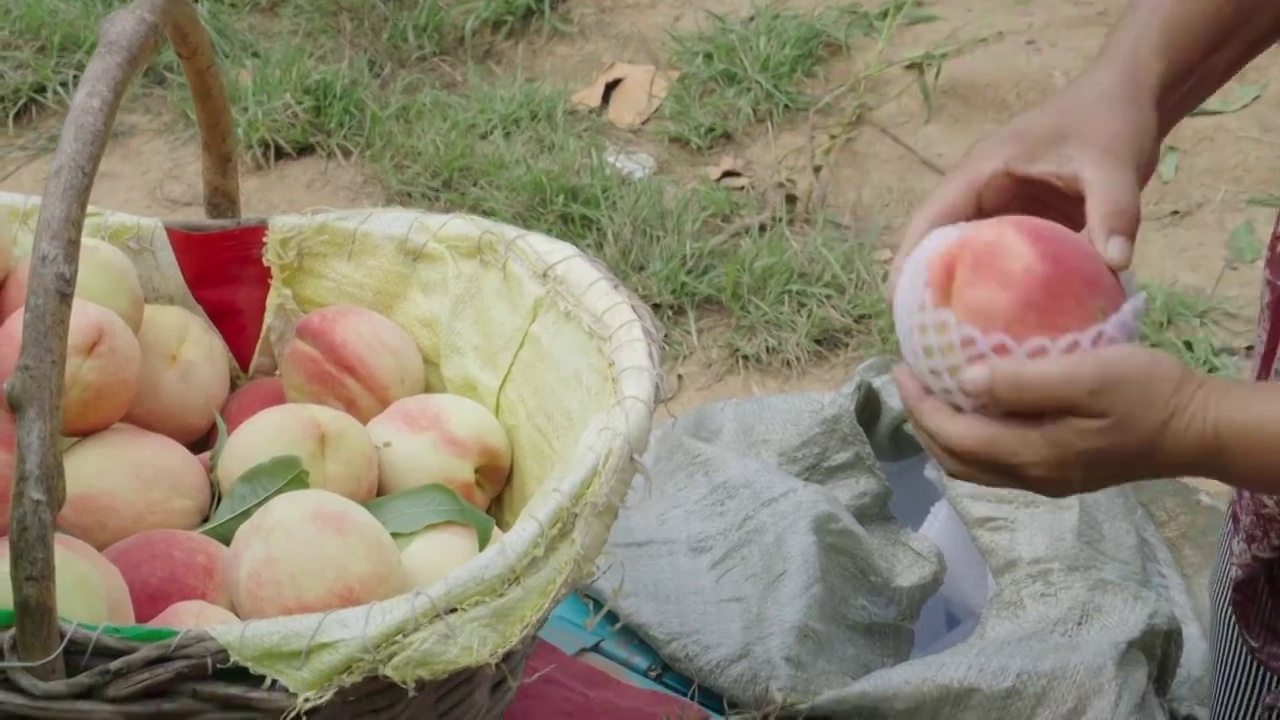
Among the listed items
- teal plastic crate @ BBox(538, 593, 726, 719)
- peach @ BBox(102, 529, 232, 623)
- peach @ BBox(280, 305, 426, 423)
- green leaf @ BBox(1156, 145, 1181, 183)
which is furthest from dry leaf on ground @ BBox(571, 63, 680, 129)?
peach @ BBox(102, 529, 232, 623)

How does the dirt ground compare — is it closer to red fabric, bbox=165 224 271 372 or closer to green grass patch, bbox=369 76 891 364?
green grass patch, bbox=369 76 891 364

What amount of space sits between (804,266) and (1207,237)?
2.99 ft

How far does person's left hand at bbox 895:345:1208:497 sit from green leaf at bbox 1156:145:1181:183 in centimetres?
217

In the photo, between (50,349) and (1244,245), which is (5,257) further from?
(1244,245)

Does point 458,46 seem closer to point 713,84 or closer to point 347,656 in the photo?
point 713,84

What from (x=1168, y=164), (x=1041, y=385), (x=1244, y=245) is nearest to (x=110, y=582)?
(x=1041, y=385)

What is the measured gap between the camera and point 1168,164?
3135 millimetres

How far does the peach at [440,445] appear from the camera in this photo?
1497mm

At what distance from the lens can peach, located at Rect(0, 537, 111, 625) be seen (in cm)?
113

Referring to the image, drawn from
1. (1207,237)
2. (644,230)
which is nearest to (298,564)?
(644,230)

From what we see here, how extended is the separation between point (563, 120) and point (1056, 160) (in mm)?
1995

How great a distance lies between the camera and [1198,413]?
1.05 m

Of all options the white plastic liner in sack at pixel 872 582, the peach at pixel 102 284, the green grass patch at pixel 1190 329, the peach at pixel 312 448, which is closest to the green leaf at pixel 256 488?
the peach at pixel 312 448

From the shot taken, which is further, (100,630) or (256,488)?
(256,488)
